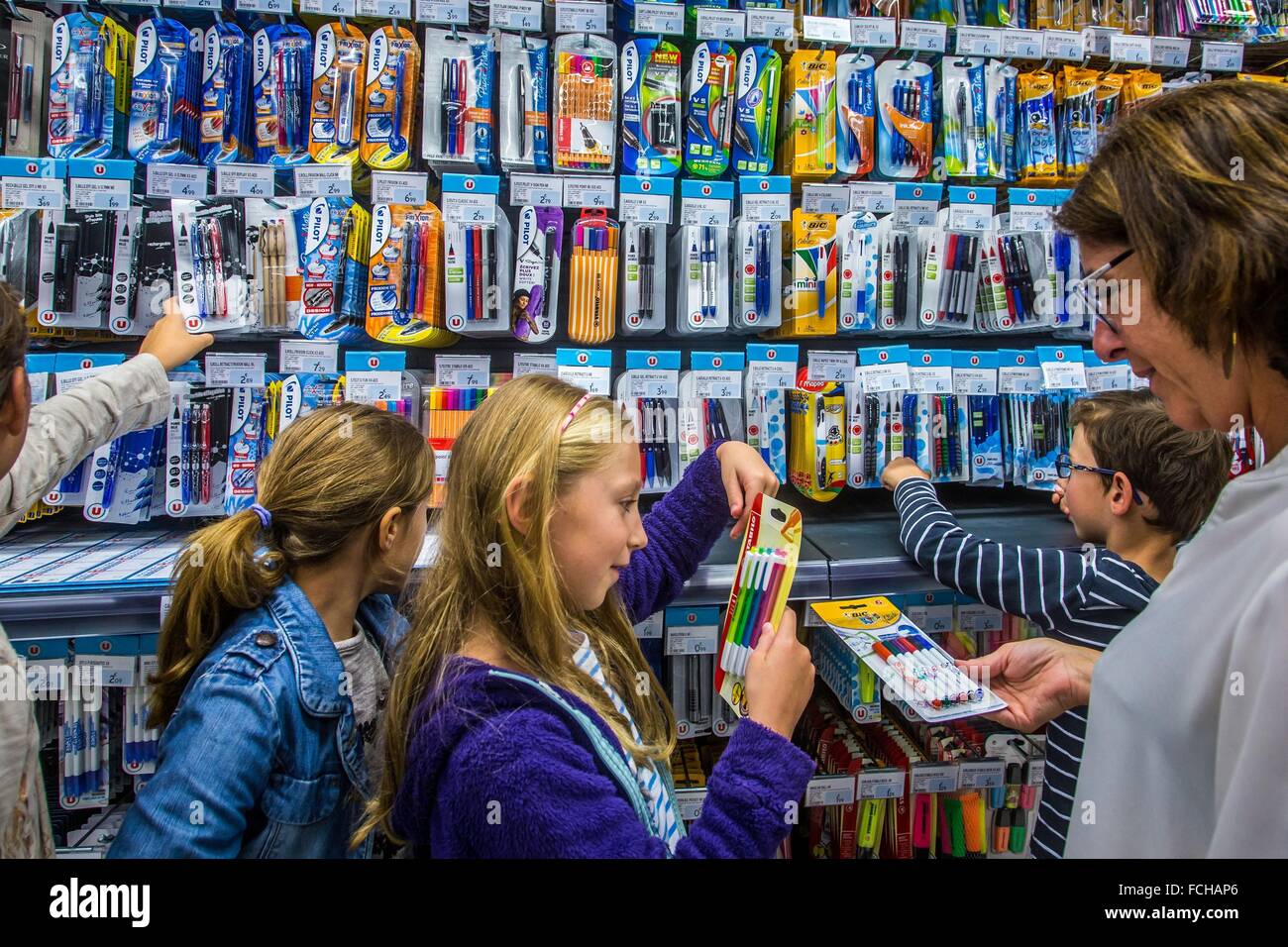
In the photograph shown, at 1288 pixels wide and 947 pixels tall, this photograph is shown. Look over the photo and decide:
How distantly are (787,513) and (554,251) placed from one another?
4.03 feet

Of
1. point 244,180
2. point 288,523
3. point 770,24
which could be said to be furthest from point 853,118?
point 288,523

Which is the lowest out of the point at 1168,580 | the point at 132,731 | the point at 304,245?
A: the point at 132,731

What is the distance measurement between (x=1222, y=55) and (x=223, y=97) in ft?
10.9

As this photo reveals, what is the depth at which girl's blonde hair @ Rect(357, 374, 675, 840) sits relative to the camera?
1156 mm

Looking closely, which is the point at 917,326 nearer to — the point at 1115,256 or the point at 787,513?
the point at 787,513

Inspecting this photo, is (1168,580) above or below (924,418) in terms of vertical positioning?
below

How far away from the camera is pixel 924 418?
234 cm

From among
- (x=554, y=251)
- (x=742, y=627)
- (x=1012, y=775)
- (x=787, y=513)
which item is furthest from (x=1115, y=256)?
(x=1012, y=775)

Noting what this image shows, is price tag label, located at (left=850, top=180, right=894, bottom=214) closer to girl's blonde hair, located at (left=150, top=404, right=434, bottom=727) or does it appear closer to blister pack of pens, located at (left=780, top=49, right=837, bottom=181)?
blister pack of pens, located at (left=780, top=49, right=837, bottom=181)

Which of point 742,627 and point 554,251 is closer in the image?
point 742,627

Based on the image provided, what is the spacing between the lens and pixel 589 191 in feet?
7.39

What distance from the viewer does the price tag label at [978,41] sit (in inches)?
96.4

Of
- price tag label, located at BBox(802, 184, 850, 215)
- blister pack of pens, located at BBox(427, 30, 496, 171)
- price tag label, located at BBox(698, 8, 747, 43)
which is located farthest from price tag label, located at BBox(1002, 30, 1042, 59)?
blister pack of pens, located at BBox(427, 30, 496, 171)

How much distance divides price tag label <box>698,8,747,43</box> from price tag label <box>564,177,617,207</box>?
0.57 m
